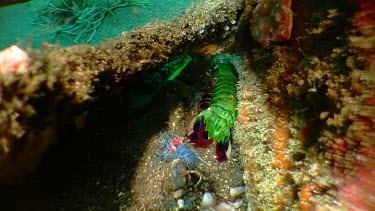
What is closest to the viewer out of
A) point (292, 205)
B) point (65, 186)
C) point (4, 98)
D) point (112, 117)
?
point (4, 98)

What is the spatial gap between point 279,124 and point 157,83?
6.02ft

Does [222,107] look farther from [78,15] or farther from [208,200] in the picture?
[78,15]

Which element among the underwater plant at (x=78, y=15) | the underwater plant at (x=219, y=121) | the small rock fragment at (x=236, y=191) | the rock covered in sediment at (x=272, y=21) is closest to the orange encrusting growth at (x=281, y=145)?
the rock covered in sediment at (x=272, y=21)

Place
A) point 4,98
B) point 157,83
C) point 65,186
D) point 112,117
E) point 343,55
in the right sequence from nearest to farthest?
1. point 4,98
2. point 343,55
3. point 65,186
4. point 112,117
5. point 157,83

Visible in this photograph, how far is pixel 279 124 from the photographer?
2260 mm

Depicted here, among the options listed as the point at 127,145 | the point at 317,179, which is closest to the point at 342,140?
the point at 317,179

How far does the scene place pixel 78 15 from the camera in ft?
10.6

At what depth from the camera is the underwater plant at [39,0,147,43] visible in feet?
9.71

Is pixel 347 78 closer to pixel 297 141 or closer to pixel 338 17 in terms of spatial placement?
pixel 338 17

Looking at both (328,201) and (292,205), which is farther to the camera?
(292,205)

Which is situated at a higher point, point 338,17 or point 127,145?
point 338,17

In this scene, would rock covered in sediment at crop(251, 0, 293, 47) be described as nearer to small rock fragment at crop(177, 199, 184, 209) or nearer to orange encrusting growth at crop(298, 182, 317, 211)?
orange encrusting growth at crop(298, 182, 317, 211)

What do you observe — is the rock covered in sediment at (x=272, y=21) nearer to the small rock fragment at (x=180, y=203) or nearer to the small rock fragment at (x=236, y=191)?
the small rock fragment at (x=236, y=191)

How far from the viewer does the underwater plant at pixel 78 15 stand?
2959 mm
